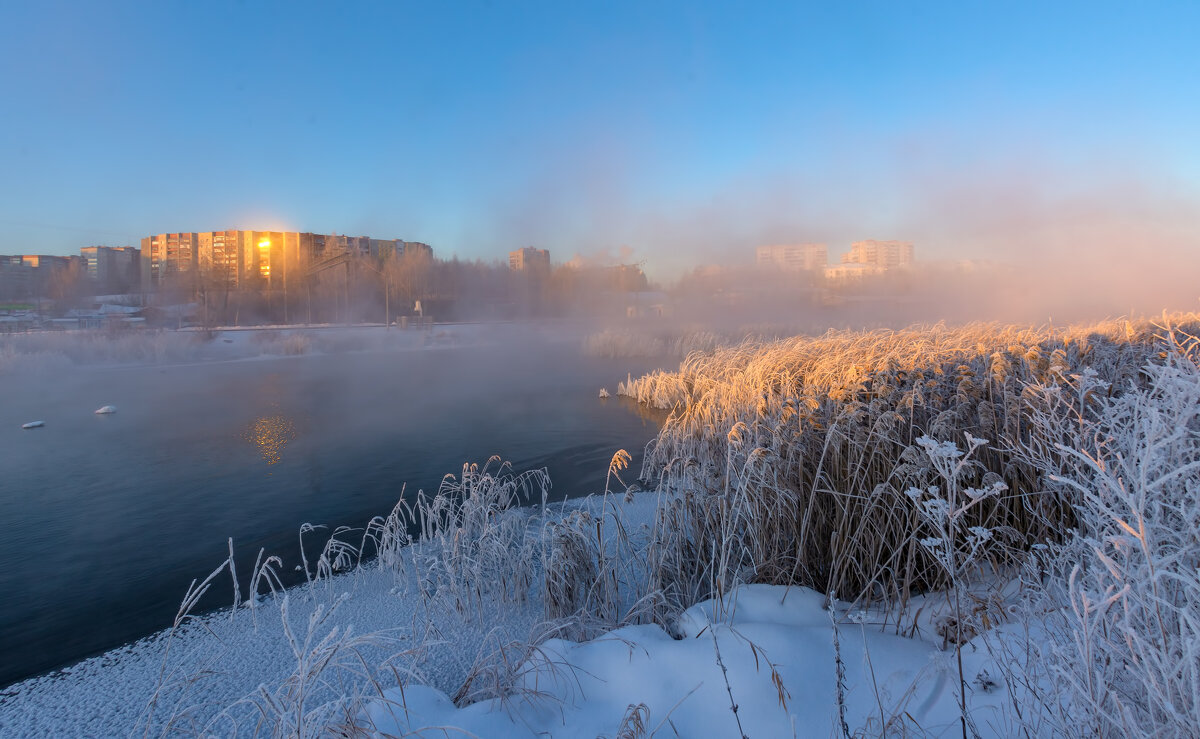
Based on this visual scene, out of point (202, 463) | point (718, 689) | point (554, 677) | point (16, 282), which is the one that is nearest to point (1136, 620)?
point (718, 689)

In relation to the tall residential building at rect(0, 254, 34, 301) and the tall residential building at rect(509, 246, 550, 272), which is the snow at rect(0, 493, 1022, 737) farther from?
the tall residential building at rect(509, 246, 550, 272)

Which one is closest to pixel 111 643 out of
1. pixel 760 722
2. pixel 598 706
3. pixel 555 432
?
pixel 598 706

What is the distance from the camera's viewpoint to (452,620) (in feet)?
9.93

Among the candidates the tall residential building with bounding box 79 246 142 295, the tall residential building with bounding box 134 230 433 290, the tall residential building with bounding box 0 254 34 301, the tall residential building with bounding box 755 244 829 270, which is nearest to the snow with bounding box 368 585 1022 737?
the tall residential building with bounding box 134 230 433 290

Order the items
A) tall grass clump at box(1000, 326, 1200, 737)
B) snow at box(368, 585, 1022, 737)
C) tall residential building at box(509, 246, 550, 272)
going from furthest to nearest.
Answer: tall residential building at box(509, 246, 550, 272) < snow at box(368, 585, 1022, 737) < tall grass clump at box(1000, 326, 1200, 737)

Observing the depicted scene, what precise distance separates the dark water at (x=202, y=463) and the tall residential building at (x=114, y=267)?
4828cm

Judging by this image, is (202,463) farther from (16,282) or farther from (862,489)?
(16,282)

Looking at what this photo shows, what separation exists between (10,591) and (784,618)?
500cm

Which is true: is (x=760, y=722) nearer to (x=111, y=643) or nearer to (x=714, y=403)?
(x=111, y=643)

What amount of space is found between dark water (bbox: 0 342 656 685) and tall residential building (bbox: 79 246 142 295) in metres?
48.3

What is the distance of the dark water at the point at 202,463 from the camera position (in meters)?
4.06

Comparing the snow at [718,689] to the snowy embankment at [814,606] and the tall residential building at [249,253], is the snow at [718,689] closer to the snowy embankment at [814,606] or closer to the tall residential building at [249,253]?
the snowy embankment at [814,606]

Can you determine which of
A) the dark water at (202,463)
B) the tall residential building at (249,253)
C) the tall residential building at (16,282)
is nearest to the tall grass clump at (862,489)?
the dark water at (202,463)

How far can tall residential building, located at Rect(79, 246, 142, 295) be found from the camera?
5319 centimetres
